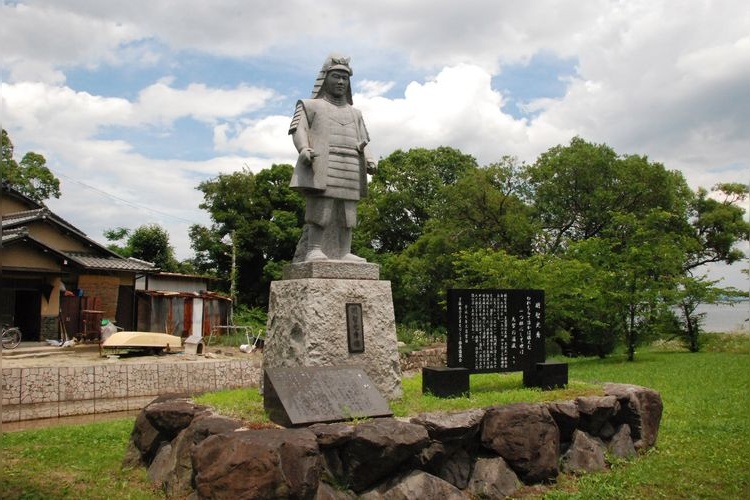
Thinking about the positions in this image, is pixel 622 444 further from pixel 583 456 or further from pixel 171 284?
pixel 171 284

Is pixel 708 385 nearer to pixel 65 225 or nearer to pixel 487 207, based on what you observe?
pixel 487 207

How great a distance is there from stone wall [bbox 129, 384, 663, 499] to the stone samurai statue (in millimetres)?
2369

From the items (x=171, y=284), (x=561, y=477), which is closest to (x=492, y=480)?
(x=561, y=477)

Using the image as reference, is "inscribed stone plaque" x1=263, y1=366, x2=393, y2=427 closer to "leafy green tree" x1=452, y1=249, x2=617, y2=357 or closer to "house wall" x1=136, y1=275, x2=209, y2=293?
"leafy green tree" x1=452, y1=249, x2=617, y2=357

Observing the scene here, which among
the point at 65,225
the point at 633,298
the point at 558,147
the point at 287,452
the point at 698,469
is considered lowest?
the point at 698,469

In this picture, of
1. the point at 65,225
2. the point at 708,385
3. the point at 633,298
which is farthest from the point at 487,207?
the point at 65,225

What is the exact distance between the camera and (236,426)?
544cm

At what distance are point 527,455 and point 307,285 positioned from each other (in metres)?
2.87

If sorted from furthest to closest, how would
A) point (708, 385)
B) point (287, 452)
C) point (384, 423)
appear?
1. point (708, 385)
2. point (384, 423)
3. point (287, 452)

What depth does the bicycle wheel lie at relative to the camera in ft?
54.4

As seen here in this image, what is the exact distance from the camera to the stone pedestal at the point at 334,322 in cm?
657

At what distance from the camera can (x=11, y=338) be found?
17.0 metres

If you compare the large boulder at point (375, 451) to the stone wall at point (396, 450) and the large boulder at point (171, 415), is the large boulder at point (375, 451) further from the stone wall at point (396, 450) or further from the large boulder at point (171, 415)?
the large boulder at point (171, 415)

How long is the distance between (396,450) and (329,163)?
11.5 feet
